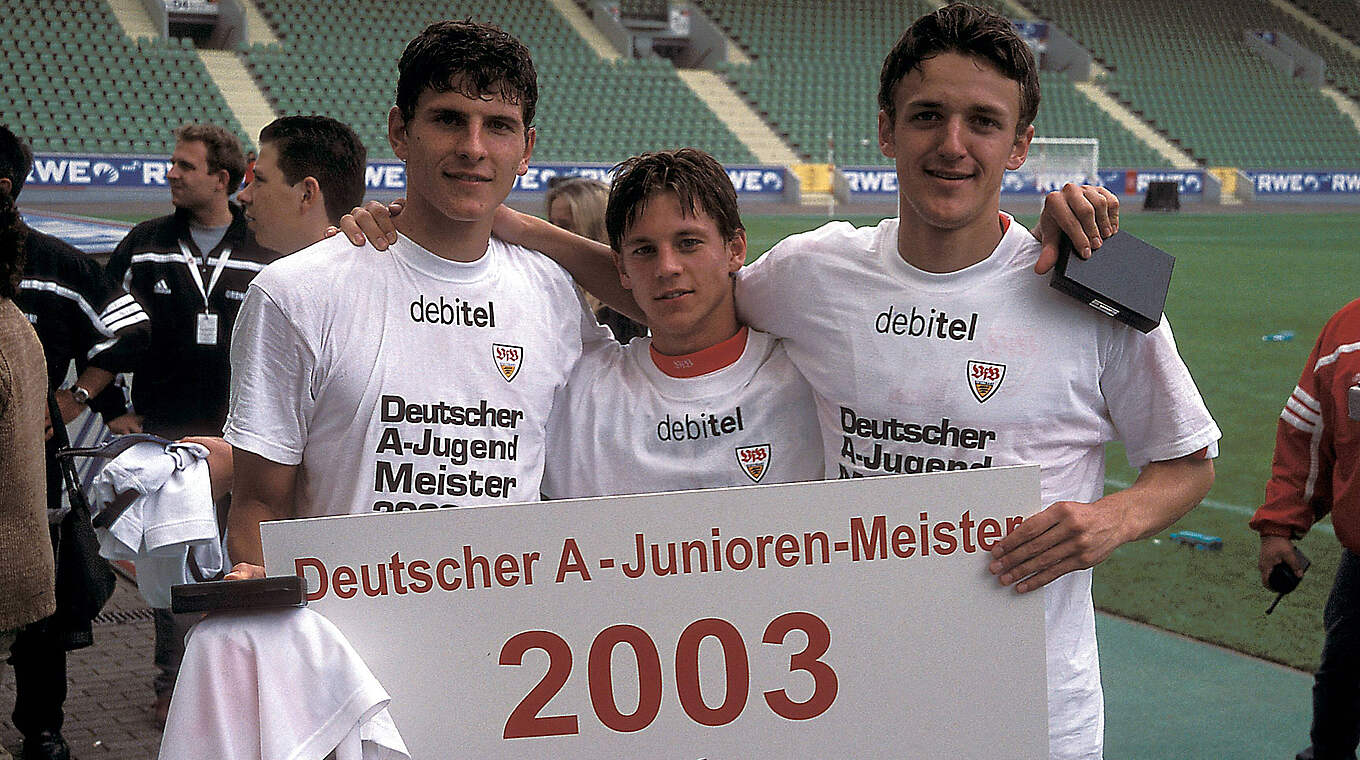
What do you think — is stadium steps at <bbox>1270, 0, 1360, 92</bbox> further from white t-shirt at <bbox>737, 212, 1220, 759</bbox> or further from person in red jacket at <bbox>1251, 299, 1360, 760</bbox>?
white t-shirt at <bbox>737, 212, 1220, 759</bbox>

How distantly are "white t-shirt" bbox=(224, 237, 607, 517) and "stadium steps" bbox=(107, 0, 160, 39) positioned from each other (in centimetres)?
3124

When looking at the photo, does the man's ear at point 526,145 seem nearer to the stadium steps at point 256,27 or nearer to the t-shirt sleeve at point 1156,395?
the t-shirt sleeve at point 1156,395

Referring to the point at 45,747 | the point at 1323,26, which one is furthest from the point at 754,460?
the point at 1323,26

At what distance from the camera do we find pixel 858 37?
40.9 meters

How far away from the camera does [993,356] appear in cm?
225

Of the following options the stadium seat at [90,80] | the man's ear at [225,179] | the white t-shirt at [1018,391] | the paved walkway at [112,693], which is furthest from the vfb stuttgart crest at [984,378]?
the stadium seat at [90,80]

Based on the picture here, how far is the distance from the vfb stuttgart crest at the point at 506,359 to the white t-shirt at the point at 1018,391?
61 cm

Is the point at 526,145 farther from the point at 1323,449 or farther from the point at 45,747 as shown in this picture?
the point at 45,747

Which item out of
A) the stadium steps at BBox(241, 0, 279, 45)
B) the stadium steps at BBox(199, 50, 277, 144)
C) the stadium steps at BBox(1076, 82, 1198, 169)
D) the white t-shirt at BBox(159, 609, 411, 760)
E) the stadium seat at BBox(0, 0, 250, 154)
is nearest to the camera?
the white t-shirt at BBox(159, 609, 411, 760)

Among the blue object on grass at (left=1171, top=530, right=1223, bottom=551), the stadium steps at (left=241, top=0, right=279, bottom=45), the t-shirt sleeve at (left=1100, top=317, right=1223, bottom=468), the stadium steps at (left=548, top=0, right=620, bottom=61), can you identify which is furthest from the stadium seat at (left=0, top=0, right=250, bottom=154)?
the t-shirt sleeve at (left=1100, top=317, right=1223, bottom=468)

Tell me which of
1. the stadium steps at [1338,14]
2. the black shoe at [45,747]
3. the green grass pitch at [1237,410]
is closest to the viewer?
the black shoe at [45,747]

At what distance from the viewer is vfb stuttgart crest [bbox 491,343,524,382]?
2.38 m

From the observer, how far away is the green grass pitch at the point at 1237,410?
5387 millimetres

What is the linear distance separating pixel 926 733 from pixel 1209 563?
14.9 ft
